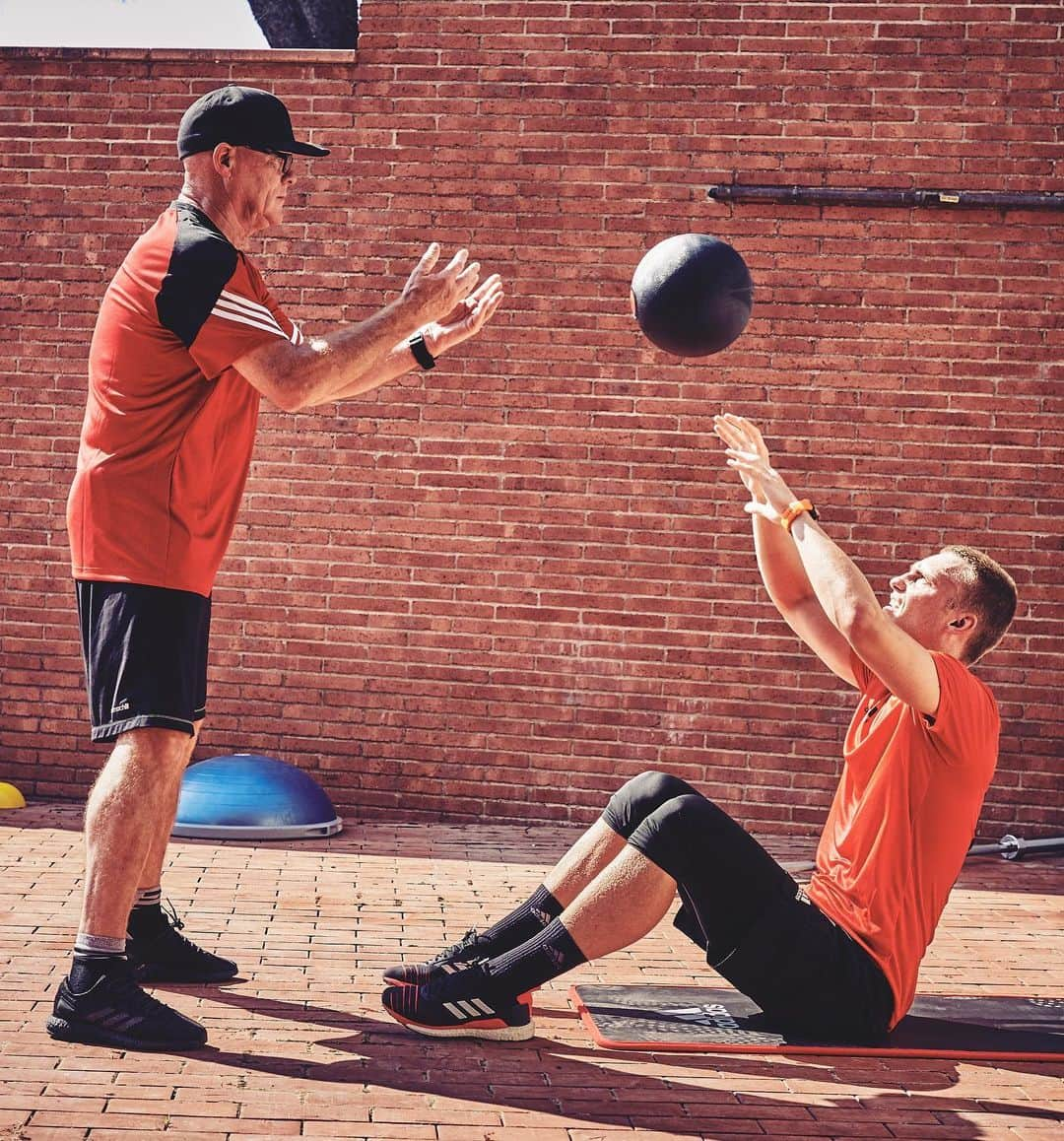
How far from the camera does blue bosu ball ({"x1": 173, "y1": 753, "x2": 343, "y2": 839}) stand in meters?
6.16

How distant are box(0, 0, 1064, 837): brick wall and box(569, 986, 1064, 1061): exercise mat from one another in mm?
2898

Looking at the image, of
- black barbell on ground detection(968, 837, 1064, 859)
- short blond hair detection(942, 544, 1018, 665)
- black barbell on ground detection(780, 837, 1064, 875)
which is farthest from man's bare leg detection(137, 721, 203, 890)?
black barbell on ground detection(968, 837, 1064, 859)

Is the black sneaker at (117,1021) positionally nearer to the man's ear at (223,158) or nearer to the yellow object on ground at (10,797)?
the man's ear at (223,158)

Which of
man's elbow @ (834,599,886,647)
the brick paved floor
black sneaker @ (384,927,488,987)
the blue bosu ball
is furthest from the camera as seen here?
the blue bosu ball

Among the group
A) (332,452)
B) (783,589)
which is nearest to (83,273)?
(332,452)

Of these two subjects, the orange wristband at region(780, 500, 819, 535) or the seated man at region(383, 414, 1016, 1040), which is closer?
the seated man at region(383, 414, 1016, 1040)

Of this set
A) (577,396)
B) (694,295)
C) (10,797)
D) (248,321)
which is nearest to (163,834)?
(248,321)

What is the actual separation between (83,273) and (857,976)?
559cm

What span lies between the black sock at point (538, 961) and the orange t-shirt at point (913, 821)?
65cm

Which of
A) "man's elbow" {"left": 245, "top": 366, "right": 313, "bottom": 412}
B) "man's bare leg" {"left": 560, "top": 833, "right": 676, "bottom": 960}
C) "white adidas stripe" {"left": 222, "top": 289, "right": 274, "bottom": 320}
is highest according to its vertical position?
"white adidas stripe" {"left": 222, "top": 289, "right": 274, "bottom": 320}

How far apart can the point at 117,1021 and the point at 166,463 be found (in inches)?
55.0

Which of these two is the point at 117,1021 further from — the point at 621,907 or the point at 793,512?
the point at 793,512

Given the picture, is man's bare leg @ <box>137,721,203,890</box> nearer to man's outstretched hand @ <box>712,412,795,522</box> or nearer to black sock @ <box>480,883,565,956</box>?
black sock @ <box>480,883,565,956</box>

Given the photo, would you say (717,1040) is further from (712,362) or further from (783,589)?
(712,362)
